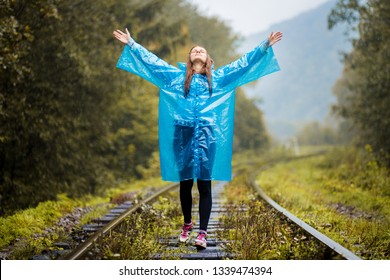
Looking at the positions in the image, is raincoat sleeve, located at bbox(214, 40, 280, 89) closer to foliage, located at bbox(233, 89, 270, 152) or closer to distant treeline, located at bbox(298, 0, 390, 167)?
distant treeline, located at bbox(298, 0, 390, 167)

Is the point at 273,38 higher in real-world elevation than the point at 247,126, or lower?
higher

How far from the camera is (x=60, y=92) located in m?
9.91

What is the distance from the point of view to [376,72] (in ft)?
40.5

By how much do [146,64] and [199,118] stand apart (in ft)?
3.23

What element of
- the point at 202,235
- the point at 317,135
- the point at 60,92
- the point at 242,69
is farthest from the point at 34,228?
the point at 317,135

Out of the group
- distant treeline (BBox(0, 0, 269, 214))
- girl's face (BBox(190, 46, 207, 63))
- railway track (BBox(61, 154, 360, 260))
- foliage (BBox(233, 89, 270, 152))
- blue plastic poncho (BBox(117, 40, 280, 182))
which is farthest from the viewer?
foliage (BBox(233, 89, 270, 152))

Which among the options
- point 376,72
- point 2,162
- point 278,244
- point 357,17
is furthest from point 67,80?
point 357,17

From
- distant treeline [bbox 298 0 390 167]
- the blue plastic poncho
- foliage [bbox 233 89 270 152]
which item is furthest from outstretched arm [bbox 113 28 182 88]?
foliage [bbox 233 89 270 152]

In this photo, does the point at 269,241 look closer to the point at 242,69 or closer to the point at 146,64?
the point at 242,69

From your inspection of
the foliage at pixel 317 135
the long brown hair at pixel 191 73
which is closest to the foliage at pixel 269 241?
the long brown hair at pixel 191 73

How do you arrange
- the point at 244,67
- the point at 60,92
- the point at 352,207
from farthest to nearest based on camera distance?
the point at 60,92 < the point at 352,207 < the point at 244,67

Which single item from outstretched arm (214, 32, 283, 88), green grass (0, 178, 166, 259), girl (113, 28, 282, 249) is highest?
outstretched arm (214, 32, 283, 88)

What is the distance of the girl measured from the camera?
432 centimetres
